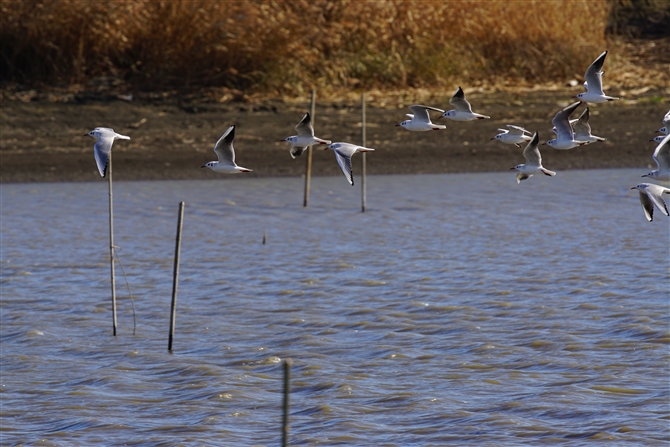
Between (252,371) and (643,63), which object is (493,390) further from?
(643,63)

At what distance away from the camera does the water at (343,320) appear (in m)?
6.41

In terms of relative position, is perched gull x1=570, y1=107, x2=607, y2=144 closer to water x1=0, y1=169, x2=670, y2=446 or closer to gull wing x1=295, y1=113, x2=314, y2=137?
gull wing x1=295, y1=113, x2=314, y2=137

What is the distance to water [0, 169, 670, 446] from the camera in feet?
21.0

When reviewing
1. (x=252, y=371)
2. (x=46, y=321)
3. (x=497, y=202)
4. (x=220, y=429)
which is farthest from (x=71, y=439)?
(x=497, y=202)

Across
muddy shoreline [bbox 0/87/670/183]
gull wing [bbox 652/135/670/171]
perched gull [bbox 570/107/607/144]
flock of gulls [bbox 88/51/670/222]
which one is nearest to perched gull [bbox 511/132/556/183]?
flock of gulls [bbox 88/51/670/222]

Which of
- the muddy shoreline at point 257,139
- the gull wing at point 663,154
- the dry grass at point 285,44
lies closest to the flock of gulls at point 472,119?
the gull wing at point 663,154

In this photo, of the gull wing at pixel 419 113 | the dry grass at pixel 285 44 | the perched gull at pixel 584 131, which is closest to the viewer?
the perched gull at pixel 584 131

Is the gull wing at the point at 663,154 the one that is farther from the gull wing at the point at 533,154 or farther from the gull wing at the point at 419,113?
the gull wing at the point at 419,113

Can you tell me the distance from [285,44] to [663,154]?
42.7ft

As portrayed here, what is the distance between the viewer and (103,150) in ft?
15.1

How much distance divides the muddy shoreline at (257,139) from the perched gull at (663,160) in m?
10.9

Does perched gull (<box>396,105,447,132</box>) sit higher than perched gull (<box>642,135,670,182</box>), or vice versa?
perched gull (<box>396,105,447,132</box>)

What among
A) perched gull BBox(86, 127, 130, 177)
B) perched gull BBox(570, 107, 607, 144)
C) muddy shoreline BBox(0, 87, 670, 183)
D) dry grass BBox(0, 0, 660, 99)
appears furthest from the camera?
dry grass BBox(0, 0, 660, 99)

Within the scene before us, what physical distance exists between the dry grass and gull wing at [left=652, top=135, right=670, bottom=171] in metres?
12.9
